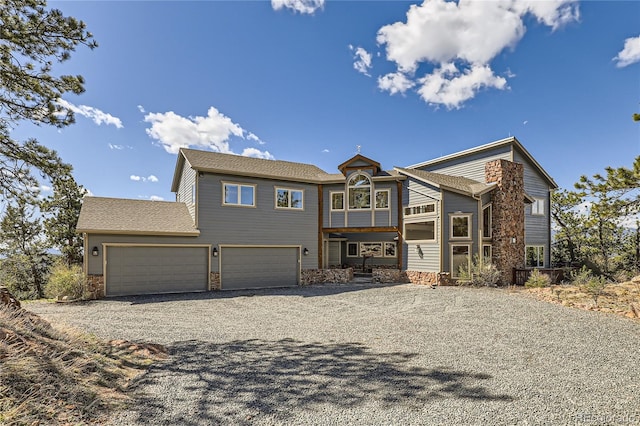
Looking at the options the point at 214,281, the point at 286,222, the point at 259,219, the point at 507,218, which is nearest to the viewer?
the point at 214,281

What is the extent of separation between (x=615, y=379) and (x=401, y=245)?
11.9m

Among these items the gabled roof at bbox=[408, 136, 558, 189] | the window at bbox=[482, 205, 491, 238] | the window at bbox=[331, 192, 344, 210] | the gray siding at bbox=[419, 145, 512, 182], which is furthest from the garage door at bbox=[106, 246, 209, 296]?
the gabled roof at bbox=[408, 136, 558, 189]

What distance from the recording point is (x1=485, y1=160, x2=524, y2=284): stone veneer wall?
1494 centimetres

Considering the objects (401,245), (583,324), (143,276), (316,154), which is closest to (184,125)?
(316,154)

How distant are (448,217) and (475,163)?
5.66 metres

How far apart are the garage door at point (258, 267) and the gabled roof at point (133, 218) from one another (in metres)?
2.08

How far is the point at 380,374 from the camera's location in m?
4.84

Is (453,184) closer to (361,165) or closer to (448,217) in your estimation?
(448,217)

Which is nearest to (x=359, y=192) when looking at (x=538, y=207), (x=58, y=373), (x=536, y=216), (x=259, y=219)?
(x=259, y=219)

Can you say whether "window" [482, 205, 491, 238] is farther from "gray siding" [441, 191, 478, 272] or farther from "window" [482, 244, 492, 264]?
"gray siding" [441, 191, 478, 272]

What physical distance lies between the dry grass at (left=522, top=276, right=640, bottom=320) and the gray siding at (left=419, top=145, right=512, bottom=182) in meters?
7.62

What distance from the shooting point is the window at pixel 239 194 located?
14781 millimetres

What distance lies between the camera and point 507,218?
15172 millimetres

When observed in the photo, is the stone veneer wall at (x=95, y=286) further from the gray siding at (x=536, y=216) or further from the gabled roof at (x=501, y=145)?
the gray siding at (x=536, y=216)
